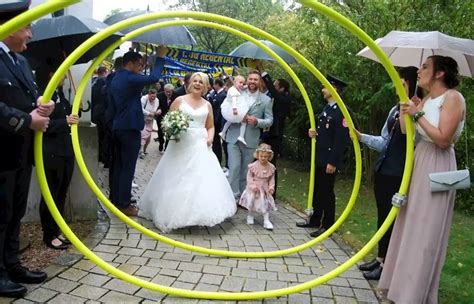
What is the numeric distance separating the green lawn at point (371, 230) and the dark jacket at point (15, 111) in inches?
163

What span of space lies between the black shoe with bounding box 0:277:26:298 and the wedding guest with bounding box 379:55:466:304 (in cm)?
334

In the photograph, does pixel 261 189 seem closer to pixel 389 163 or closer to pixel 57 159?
pixel 389 163

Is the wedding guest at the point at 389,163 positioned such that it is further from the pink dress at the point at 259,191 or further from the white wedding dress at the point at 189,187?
the white wedding dress at the point at 189,187

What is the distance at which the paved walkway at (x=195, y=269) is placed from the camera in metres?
4.12

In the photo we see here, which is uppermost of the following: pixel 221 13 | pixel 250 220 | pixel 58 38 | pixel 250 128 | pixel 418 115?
pixel 221 13

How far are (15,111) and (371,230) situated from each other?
5.29m

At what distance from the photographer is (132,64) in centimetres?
641

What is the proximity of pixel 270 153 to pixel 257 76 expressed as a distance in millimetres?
1541

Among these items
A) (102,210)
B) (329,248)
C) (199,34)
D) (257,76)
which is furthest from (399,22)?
(199,34)

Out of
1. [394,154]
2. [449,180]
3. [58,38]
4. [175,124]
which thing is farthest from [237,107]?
[449,180]

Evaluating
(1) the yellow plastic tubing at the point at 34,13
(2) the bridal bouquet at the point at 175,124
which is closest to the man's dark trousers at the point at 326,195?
(2) the bridal bouquet at the point at 175,124

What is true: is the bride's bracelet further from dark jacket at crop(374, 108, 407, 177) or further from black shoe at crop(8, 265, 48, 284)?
black shoe at crop(8, 265, 48, 284)

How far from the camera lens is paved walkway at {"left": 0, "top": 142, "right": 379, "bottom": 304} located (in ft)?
13.5

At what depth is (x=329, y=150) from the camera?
20.4ft
